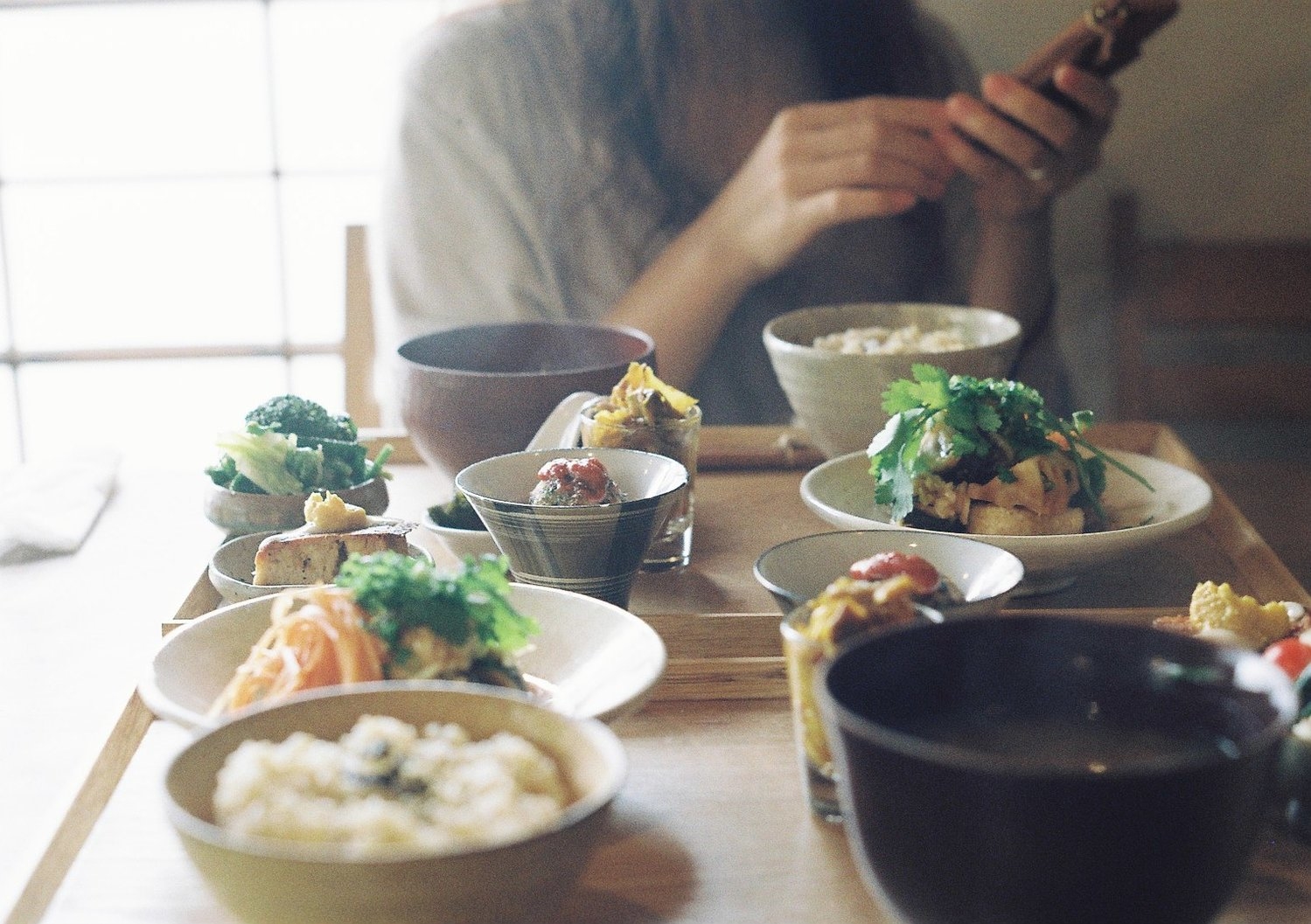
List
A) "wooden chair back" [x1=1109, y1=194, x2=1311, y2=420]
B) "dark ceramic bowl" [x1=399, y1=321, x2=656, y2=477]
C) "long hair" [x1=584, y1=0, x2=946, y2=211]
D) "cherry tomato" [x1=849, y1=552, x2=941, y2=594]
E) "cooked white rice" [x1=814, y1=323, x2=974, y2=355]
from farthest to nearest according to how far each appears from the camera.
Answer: "wooden chair back" [x1=1109, y1=194, x2=1311, y2=420], "long hair" [x1=584, y1=0, x2=946, y2=211], "cooked white rice" [x1=814, y1=323, x2=974, y2=355], "dark ceramic bowl" [x1=399, y1=321, x2=656, y2=477], "cherry tomato" [x1=849, y1=552, x2=941, y2=594]

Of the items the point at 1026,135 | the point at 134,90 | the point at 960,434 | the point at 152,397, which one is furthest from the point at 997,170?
the point at 152,397

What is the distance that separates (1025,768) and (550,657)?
43 centimetres

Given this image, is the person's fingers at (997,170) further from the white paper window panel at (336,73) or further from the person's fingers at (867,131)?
the white paper window panel at (336,73)

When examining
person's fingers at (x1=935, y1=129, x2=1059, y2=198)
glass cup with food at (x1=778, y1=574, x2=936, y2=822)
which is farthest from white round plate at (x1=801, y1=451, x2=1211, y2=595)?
person's fingers at (x1=935, y1=129, x2=1059, y2=198)

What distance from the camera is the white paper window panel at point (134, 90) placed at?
9.21 feet

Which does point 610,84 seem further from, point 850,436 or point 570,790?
point 570,790

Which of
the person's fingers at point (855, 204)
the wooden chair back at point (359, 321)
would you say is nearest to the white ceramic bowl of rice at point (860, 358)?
the person's fingers at point (855, 204)

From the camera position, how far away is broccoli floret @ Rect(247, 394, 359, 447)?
1.28m

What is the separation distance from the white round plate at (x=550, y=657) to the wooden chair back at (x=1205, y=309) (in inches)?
78.9

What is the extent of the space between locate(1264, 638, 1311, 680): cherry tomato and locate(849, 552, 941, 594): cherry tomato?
0.21 m

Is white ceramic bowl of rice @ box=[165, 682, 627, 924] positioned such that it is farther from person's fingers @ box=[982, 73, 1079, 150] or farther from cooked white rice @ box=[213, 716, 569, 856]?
person's fingers @ box=[982, 73, 1079, 150]

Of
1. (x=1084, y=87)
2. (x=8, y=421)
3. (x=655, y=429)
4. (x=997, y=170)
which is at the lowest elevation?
(x=8, y=421)

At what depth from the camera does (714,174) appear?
241 cm

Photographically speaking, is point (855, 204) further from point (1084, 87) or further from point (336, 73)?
point (336, 73)
